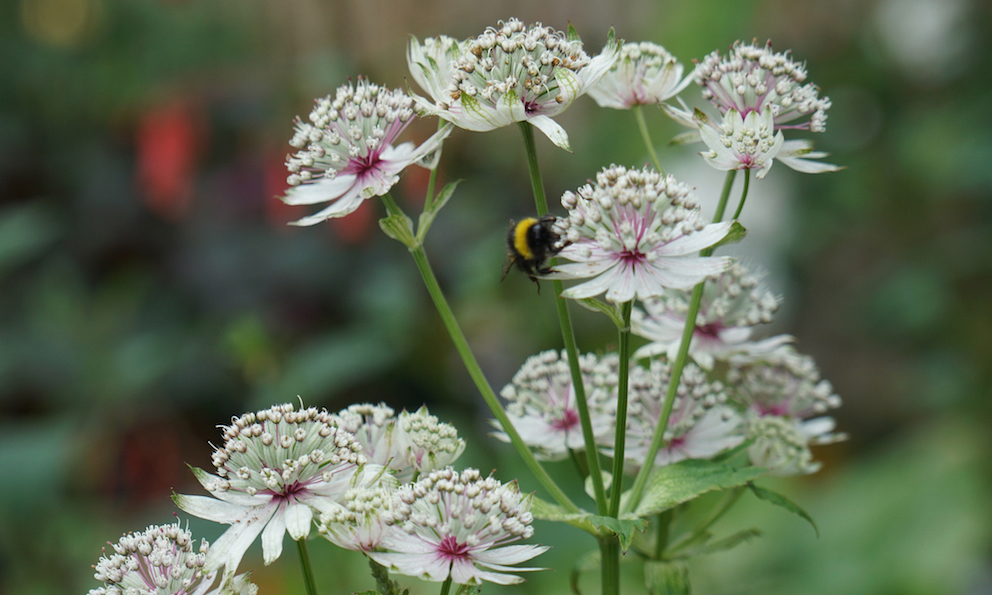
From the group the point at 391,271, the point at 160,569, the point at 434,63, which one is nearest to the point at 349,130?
the point at 434,63

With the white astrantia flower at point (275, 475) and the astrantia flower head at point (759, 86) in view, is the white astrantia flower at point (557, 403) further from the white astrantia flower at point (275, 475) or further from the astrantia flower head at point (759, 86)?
the astrantia flower head at point (759, 86)

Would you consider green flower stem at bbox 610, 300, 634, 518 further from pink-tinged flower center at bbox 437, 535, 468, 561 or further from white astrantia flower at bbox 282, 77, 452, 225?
white astrantia flower at bbox 282, 77, 452, 225

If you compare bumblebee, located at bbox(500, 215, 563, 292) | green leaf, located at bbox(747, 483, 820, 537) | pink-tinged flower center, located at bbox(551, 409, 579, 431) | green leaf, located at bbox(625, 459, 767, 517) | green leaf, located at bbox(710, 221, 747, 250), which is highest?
bumblebee, located at bbox(500, 215, 563, 292)

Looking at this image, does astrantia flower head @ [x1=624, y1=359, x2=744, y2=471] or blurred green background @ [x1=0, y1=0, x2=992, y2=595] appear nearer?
astrantia flower head @ [x1=624, y1=359, x2=744, y2=471]

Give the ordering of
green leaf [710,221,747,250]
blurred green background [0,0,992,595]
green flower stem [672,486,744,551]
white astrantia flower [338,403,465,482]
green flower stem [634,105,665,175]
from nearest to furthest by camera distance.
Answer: green leaf [710,221,747,250], white astrantia flower [338,403,465,482], green flower stem [634,105,665,175], green flower stem [672,486,744,551], blurred green background [0,0,992,595]

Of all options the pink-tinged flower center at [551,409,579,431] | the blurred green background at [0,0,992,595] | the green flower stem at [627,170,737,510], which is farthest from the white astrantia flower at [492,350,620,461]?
the blurred green background at [0,0,992,595]

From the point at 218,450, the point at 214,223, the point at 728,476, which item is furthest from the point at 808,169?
the point at 214,223
